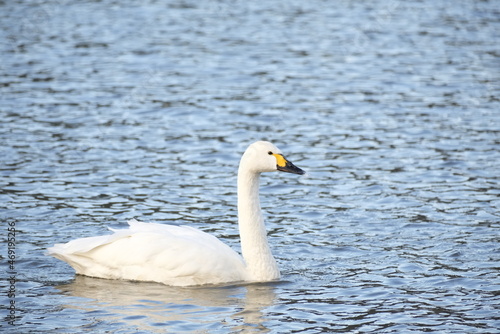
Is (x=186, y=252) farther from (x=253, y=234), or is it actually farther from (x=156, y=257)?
(x=253, y=234)

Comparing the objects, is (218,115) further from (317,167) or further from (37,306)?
(37,306)

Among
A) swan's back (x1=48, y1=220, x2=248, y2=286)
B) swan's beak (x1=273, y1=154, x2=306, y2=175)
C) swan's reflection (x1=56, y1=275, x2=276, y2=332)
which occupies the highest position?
swan's beak (x1=273, y1=154, x2=306, y2=175)

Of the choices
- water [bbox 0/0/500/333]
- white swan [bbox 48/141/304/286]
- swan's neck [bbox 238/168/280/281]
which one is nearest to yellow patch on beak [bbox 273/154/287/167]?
white swan [bbox 48/141/304/286]

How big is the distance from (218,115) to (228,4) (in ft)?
36.6

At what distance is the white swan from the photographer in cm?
1020

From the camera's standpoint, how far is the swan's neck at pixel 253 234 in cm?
1042

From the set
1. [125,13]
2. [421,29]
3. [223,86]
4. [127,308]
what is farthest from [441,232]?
[125,13]

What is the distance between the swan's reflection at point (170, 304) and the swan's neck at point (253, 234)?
16cm

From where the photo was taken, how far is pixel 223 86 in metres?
19.6

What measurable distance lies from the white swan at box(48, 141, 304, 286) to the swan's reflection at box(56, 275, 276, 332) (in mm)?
115

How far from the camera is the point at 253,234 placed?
10.5 meters

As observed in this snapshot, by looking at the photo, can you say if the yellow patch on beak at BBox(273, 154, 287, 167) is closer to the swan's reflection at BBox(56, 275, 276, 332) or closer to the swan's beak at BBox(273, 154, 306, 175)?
the swan's beak at BBox(273, 154, 306, 175)

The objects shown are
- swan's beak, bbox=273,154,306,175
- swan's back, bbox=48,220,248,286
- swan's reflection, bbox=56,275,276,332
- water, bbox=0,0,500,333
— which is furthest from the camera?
swan's beak, bbox=273,154,306,175

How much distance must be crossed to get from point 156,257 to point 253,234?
1.08 metres
